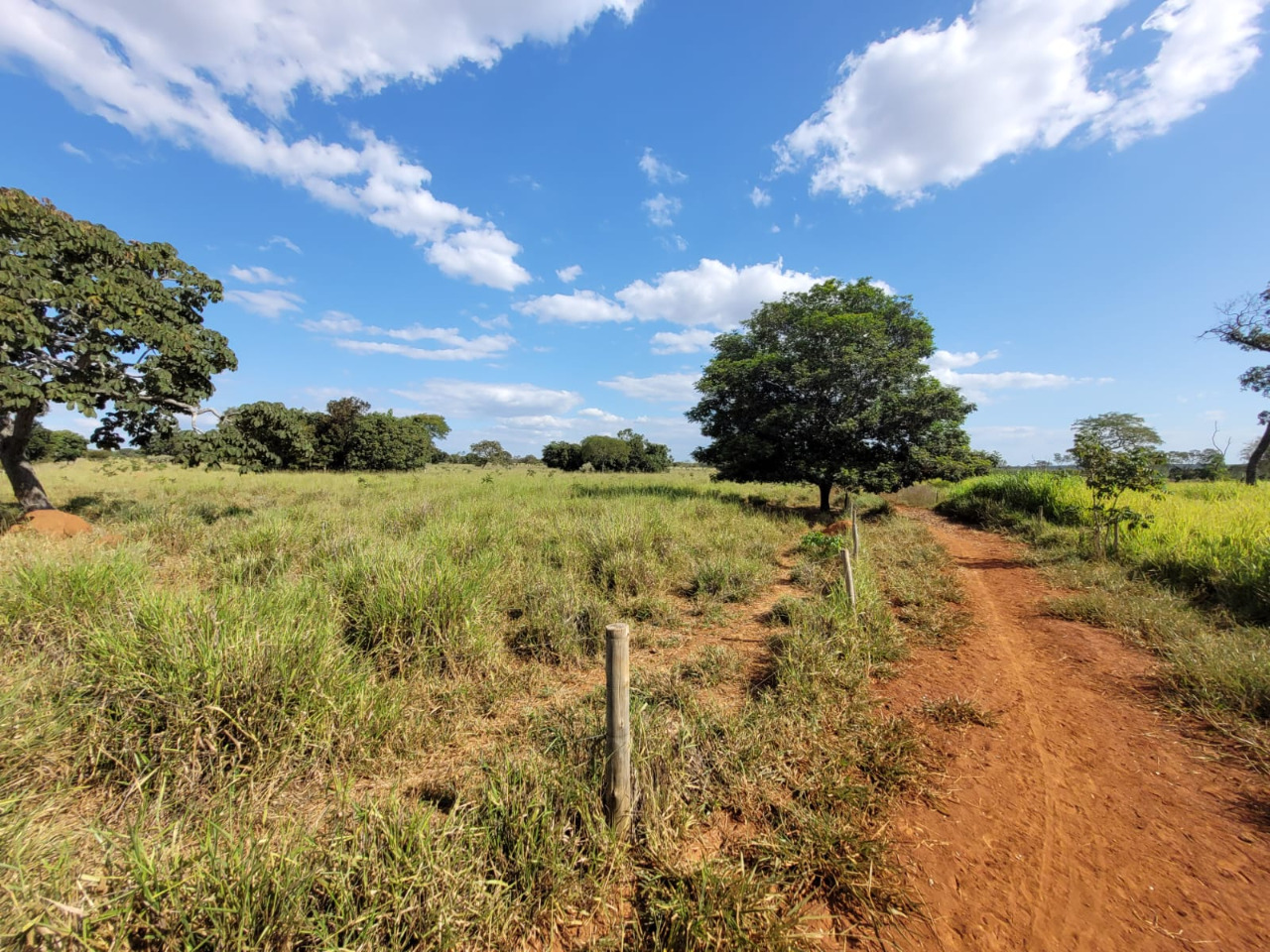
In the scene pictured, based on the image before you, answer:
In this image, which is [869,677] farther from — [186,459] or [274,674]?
[186,459]

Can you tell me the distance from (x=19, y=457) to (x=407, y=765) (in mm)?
12591

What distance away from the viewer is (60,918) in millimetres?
1755

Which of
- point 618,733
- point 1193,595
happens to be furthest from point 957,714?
point 1193,595

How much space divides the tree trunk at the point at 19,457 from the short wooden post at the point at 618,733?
523 inches

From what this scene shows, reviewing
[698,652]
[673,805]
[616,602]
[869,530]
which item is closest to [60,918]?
[673,805]

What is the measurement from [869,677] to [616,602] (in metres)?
3.17

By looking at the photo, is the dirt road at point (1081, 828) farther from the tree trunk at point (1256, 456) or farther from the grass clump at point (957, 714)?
the tree trunk at point (1256, 456)

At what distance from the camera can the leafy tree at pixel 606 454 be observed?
158ft

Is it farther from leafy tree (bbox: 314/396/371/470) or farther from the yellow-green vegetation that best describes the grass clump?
leafy tree (bbox: 314/396/371/470)

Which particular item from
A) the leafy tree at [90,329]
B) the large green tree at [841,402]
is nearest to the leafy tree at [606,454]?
the large green tree at [841,402]

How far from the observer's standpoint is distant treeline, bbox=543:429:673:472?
48219mm

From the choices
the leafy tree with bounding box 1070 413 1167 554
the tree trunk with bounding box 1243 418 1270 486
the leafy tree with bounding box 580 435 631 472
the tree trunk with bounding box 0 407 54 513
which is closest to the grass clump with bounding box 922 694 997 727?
A: the leafy tree with bounding box 1070 413 1167 554

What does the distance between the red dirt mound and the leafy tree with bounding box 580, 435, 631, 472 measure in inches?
1554

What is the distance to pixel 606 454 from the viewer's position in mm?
48125
